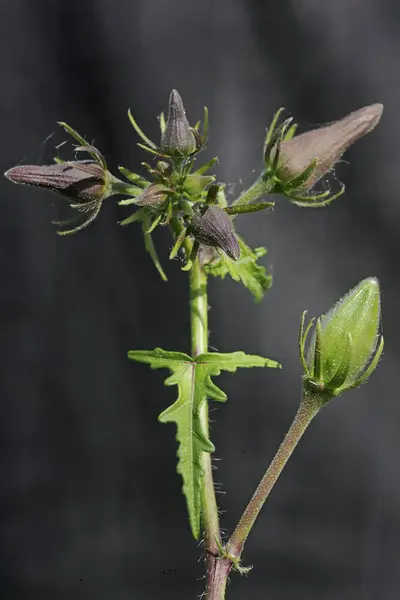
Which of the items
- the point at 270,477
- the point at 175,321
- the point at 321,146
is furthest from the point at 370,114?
the point at 175,321

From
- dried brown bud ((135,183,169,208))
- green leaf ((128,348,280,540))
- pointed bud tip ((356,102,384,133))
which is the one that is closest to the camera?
green leaf ((128,348,280,540))

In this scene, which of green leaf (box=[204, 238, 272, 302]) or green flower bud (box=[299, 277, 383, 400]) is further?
green leaf (box=[204, 238, 272, 302])

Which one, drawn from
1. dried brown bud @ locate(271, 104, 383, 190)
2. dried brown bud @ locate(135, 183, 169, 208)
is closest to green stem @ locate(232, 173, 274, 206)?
dried brown bud @ locate(271, 104, 383, 190)

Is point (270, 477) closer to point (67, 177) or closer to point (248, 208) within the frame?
point (248, 208)

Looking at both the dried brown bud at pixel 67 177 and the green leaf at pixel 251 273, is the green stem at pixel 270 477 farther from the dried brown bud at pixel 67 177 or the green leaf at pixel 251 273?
the dried brown bud at pixel 67 177

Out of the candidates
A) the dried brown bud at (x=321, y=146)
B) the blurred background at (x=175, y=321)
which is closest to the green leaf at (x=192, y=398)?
the dried brown bud at (x=321, y=146)

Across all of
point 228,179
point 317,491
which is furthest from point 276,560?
point 228,179

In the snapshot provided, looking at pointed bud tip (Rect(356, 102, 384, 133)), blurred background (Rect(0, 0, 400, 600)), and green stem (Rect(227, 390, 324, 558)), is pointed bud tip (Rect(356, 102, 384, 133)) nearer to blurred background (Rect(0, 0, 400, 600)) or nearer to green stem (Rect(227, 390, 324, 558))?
green stem (Rect(227, 390, 324, 558))

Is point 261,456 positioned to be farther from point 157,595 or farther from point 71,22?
point 71,22
